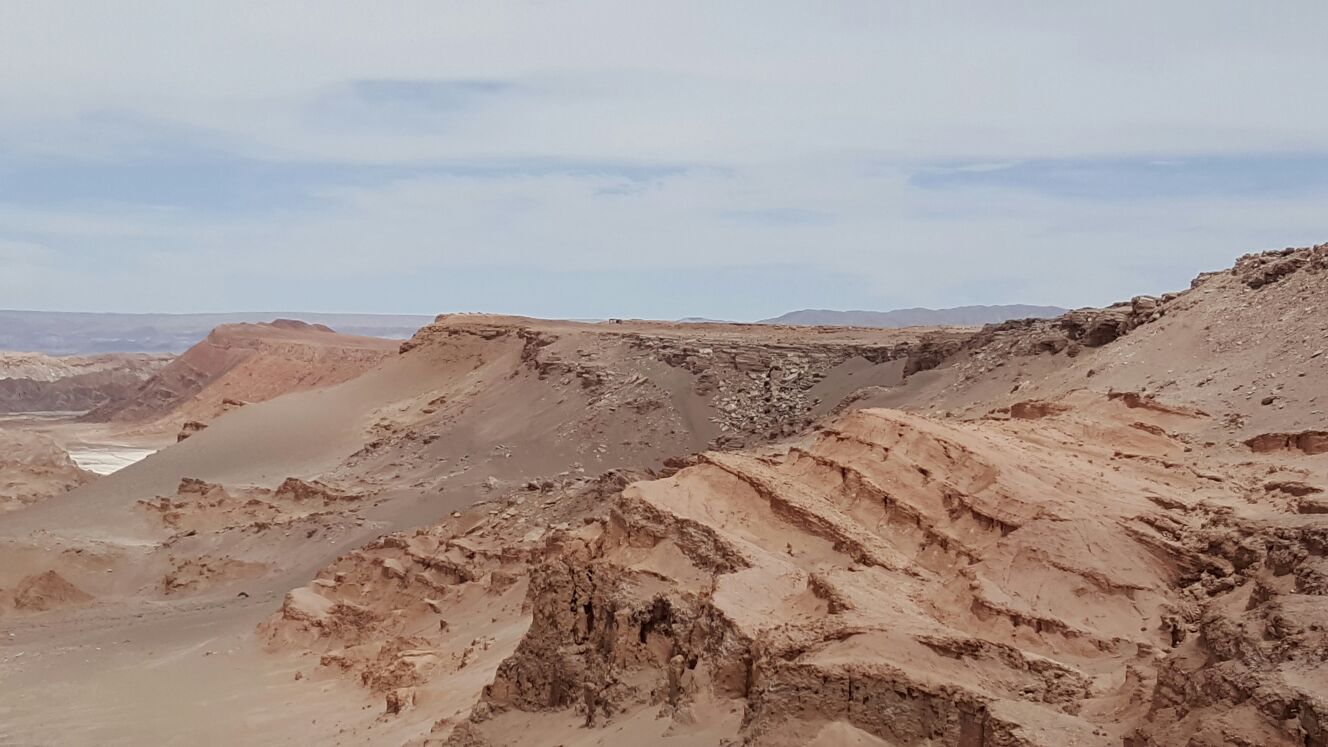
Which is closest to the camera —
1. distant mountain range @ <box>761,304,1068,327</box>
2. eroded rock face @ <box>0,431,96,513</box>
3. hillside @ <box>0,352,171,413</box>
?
eroded rock face @ <box>0,431,96,513</box>

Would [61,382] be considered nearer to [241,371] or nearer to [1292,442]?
[241,371]

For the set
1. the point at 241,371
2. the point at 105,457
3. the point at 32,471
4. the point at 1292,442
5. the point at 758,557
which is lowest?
the point at 105,457

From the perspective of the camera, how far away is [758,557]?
9.87 metres

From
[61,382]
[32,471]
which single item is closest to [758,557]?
[32,471]

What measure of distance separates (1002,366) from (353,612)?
37.3 ft

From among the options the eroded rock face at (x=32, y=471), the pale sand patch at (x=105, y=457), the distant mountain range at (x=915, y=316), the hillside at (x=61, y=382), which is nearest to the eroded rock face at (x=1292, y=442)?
the eroded rock face at (x=32, y=471)

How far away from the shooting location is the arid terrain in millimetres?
7410

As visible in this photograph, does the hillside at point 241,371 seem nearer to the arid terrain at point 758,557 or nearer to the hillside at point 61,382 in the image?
the hillside at point 61,382

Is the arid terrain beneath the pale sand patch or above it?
above

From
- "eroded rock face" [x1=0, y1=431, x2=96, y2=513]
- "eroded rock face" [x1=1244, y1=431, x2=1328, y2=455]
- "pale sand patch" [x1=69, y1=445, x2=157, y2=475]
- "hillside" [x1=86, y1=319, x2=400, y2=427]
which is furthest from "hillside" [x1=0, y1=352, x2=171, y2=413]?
"eroded rock face" [x1=1244, y1=431, x2=1328, y2=455]

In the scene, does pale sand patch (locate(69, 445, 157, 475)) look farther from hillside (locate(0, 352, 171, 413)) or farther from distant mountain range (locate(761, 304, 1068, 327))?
distant mountain range (locate(761, 304, 1068, 327))

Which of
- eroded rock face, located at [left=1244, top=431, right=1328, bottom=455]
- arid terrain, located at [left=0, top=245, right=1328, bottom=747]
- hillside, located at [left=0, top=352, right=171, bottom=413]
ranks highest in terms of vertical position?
eroded rock face, located at [left=1244, top=431, right=1328, bottom=455]

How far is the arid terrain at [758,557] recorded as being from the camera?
741 centimetres

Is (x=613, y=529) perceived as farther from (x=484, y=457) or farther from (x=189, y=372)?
(x=189, y=372)
